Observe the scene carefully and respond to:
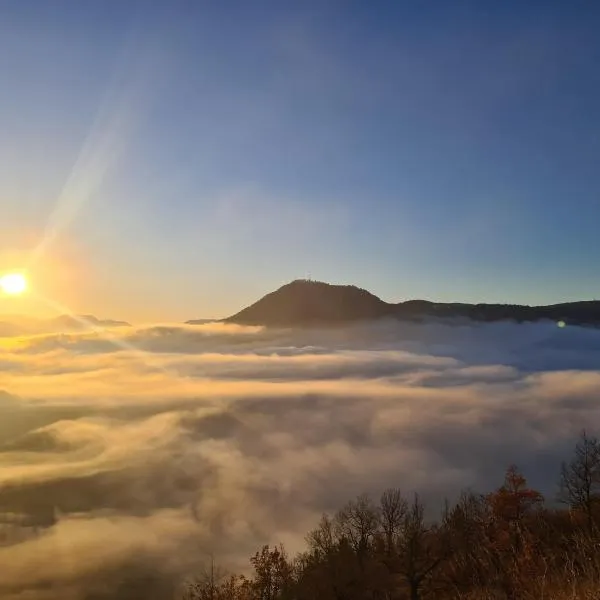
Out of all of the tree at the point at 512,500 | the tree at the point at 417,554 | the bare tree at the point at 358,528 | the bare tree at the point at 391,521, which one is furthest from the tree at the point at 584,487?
the bare tree at the point at 358,528

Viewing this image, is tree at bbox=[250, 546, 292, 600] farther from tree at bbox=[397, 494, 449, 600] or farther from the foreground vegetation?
tree at bbox=[397, 494, 449, 600]

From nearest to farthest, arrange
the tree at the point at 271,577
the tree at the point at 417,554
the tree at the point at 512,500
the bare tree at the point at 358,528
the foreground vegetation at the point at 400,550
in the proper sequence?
the tree at the point at 417,554 → the foreground vegetation at the point at 400,550 → the tree at the point at 271,577 → the tree at the point at 512,500 → the bare tree at the point at 358,528

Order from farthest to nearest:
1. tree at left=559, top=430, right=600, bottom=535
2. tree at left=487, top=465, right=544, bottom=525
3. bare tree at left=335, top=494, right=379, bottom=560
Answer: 1. tree at left=559, top=430, right=600, bottom=535
2. bare tree at left=335, top=494, right=379, bottom=560
3. tree at left=487, top=465, right=544, bottom=525

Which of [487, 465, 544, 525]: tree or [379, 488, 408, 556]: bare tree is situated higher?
[487, 465, 544, 525]: tree

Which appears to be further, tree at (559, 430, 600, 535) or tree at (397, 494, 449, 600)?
tree at (559, 430, 600, 535)

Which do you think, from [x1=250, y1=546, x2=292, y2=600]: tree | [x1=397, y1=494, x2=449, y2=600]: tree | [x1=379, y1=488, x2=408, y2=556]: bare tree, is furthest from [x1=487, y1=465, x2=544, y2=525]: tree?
[x1=250, y1=546, x2=292, y2=600]: tree

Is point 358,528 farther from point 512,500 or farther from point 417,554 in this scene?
point 512,500

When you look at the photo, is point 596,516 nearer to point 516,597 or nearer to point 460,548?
point 460,548

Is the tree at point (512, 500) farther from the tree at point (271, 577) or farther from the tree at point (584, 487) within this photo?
the tree at point (271, 577)

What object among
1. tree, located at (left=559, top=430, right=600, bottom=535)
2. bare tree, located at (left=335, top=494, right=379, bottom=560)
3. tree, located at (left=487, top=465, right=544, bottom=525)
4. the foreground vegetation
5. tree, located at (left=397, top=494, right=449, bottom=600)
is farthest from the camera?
tree, located at (left=559, top=430, right=600, bottom=535)

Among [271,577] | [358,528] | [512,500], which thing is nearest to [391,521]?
[358,528]

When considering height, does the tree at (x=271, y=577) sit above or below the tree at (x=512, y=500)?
below

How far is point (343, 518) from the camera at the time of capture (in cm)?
6069

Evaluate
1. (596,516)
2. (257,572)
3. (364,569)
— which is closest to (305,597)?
(364,569)
